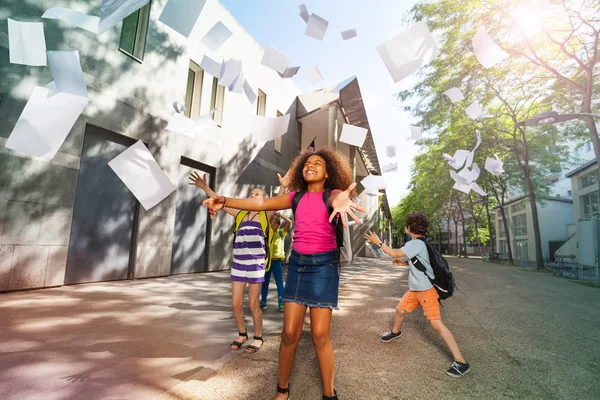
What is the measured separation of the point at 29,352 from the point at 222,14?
1052cm

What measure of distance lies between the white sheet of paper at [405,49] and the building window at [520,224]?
39.3m

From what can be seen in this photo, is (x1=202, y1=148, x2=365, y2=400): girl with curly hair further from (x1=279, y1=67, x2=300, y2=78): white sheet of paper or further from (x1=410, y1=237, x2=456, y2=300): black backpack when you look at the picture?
(x1=279, y1=67, x2=300, y2=78): white sheet of paper

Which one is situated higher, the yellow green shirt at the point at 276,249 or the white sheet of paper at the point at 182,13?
the white sheet of paper at the point at 182,13

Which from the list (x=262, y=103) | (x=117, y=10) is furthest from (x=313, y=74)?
(x=262, y=103)

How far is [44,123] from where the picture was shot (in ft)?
9.77

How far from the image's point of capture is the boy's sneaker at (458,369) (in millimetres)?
2828

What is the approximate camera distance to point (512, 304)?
260 inches

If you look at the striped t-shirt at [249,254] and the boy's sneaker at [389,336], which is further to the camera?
the boy's sneaker at [389,336]

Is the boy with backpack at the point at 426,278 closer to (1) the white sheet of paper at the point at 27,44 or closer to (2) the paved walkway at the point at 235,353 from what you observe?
(2) the paved walkway at the point at 235,353

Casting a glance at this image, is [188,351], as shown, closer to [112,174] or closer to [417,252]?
[417,252]

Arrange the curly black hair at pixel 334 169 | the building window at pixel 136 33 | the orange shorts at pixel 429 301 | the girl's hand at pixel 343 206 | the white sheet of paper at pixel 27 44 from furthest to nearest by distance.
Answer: the building window at pixel 136 33
the white sheet of paper at pixel 27 44
the orange shorts at pixel 429 301
the curly black hair at pixel 334 169
the girl's hand at pixel 343 206

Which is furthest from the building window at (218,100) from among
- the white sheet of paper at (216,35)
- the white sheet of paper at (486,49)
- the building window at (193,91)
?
the white sheet of paper at (486,49)

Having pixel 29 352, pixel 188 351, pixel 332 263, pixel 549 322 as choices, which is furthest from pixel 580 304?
pixel 29 352

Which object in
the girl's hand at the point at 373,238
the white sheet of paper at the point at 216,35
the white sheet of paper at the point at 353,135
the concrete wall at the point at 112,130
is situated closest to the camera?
the girl's hand at the point at 373,238
